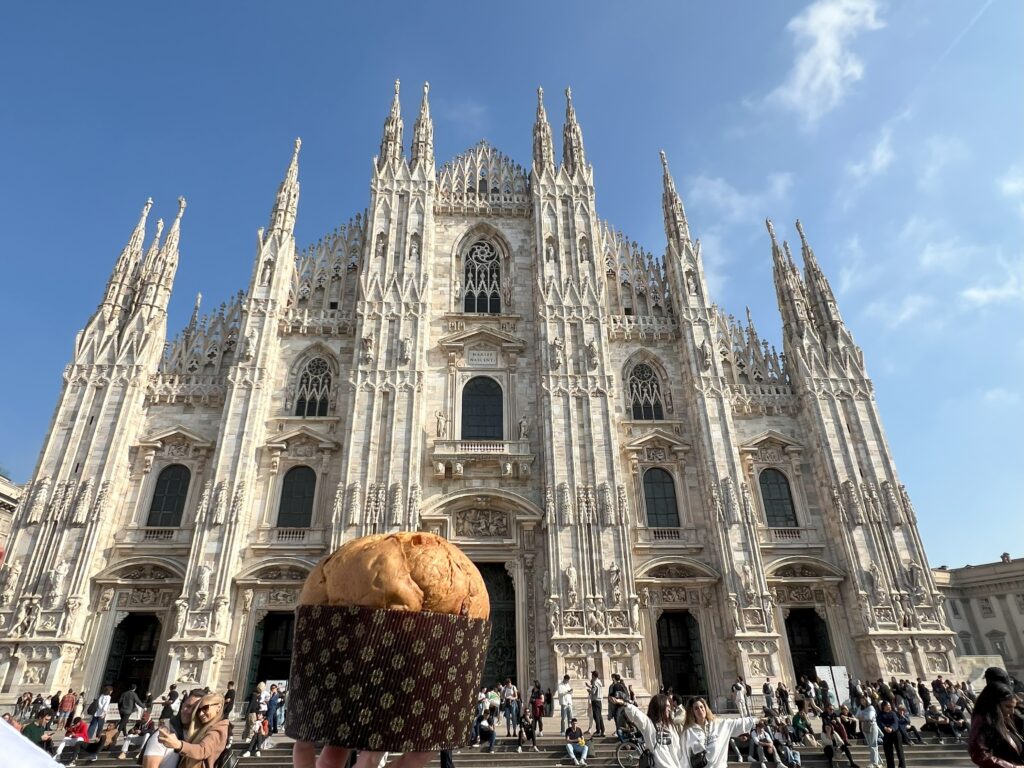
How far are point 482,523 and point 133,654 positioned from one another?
11.6 m

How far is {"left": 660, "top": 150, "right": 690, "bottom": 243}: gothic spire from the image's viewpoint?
26.5 metres

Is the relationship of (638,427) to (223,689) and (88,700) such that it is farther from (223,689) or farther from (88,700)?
(88,700)

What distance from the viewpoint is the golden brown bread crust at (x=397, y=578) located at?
249 cm

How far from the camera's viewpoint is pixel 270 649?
63.3ft

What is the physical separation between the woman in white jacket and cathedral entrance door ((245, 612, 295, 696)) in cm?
1623

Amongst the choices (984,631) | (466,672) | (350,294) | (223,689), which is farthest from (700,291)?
(984,631)

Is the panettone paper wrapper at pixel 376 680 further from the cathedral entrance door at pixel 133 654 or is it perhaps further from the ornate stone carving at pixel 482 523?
the cathedral entrance door at pixel 133 654

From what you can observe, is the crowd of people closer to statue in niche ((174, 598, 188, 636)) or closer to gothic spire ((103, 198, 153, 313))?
statue in niche ((174, 598, 188, 636))

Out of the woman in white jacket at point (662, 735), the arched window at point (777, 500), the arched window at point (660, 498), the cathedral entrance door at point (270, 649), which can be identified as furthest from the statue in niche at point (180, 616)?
the arched window at point (777, 500)

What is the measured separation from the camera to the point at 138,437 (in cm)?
2152

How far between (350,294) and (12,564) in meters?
14.2

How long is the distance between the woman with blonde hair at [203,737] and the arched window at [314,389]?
19345 mm

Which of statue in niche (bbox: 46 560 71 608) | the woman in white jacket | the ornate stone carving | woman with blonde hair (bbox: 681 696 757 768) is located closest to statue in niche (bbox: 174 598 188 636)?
statue in niche (bbox: 46 560 71 608)

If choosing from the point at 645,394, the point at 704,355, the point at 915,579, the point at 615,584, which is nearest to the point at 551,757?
the point at 615,584
